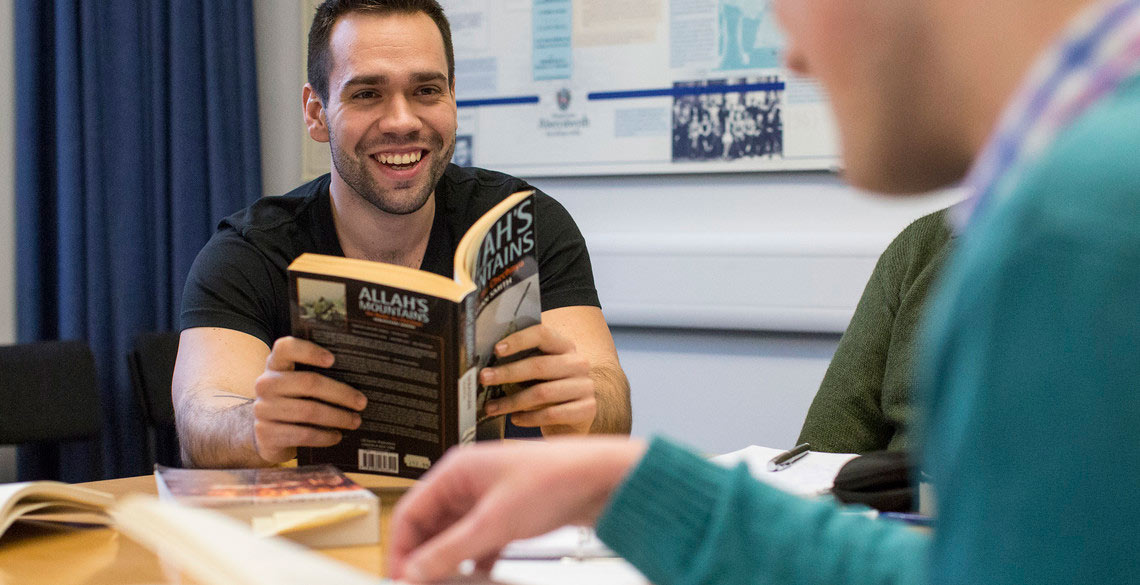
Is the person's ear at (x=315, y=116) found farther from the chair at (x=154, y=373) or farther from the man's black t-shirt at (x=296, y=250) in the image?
the chair at (x=154, y=373)

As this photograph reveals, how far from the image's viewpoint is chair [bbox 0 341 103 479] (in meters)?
2.28

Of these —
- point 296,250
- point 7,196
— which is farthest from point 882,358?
point 7,196

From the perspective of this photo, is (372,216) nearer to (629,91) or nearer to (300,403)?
(300,403)

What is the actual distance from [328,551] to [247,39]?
2.53 metres

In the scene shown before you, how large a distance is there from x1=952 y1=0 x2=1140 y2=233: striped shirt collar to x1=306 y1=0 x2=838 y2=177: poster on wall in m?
2.31

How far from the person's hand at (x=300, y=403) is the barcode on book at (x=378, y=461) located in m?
0.04

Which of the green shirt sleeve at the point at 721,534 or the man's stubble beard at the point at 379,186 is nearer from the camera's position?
the green shirt sleeve at the point at 721,534

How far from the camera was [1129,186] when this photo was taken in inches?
11.4

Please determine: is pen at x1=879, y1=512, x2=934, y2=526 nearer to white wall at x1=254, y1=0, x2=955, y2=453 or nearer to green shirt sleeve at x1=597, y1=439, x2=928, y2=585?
green shirt sleeve at x1=597, y1=439, x2=928, y2=585

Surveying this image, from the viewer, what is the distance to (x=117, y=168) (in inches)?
109

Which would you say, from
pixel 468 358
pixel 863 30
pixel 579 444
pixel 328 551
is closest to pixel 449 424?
pixel 468 358

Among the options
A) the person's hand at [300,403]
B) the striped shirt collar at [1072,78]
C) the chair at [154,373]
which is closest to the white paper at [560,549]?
the person's hand at [300,403]

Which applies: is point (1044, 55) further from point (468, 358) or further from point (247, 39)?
point (247, 39)

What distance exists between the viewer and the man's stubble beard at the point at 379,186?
1.83m
